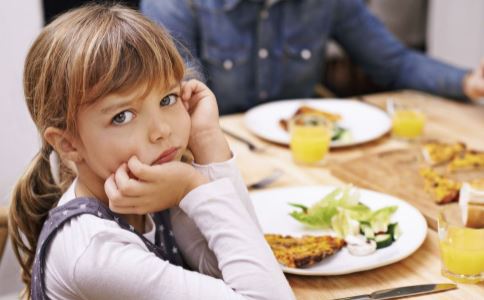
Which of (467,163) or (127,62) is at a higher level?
(127,62)

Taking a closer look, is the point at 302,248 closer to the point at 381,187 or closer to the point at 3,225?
the point at 381,187

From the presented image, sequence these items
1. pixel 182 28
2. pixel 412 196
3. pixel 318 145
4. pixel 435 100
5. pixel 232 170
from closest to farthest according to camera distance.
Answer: pixel 232 170 < pixel 412 196 < pixel 318 145 < pixel 435 100 < pixel 182 28

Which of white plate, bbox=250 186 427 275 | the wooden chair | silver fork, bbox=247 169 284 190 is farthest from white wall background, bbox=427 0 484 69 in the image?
the wooden chair

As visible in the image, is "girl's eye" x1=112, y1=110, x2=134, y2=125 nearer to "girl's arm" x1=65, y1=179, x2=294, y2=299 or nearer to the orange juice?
"girl's arm" x1=65, y1=179, x2=294, y2=299

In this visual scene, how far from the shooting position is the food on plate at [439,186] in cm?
143

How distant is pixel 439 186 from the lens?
1.48m

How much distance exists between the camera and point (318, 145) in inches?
67.4

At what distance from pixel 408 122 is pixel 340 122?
0.25 metres

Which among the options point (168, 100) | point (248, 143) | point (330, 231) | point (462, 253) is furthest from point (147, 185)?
point (248, 143)

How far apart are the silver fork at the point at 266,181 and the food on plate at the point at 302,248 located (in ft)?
1.02

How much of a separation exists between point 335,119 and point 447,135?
337 millimetres

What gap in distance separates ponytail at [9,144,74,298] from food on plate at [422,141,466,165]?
919 millimetres

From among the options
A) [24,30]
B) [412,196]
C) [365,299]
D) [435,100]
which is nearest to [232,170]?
[365,299]

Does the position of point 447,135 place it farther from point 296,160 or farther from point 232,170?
point 232,170
